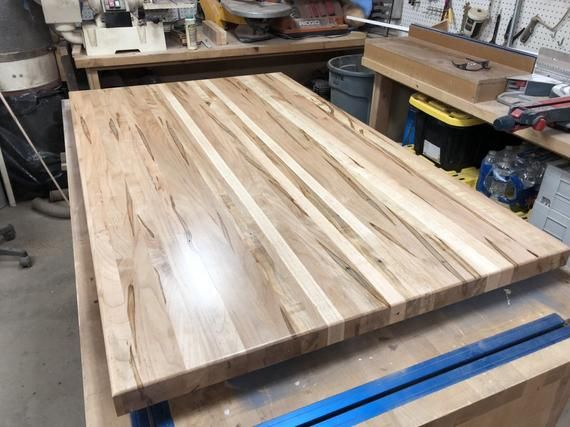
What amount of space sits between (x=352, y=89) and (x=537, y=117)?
121 centimetres

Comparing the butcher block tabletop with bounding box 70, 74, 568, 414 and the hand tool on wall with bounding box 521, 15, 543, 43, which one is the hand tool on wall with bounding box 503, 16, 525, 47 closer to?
the hand tool on wall with bounding box 521, 15, 543, 43

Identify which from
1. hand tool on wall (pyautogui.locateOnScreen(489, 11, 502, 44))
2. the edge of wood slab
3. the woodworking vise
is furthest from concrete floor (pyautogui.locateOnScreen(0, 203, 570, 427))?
hand tool on wall (pyautogui.locateOnScreen(489, 11, 502, 44))

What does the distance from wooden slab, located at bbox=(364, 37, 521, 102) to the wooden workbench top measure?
1.63ft

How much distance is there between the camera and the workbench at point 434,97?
133cm

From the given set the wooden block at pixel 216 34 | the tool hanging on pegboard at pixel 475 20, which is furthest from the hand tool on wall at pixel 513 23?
the wooden block at pixel 216 34

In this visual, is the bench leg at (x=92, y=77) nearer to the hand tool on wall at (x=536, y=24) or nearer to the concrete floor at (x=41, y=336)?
the concrete floor at (x=41, y=336)

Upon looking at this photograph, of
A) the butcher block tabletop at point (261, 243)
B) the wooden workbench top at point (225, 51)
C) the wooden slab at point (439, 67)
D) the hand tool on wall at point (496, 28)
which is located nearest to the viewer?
the butcher block tabletop at point (261, 243)

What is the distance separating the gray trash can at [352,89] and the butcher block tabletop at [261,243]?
1.03m

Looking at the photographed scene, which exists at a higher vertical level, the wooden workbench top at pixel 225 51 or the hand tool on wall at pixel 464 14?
the hand tool on wall at pixel 464 14

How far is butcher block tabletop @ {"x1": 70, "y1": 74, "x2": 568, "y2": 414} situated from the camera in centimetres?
69

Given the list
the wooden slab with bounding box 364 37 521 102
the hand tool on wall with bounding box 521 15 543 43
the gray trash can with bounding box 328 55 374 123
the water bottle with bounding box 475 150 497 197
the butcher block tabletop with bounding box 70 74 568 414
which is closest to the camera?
the butcher block tabletop with bounding box 70 74 568 414

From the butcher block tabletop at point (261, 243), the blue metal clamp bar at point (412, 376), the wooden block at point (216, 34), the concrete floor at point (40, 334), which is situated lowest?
the concrete floor at point (40, 334)

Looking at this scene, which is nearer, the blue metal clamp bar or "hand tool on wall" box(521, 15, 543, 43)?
the blue metal clamp bar

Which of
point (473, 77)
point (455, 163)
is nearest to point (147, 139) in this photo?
point (473, 77)
